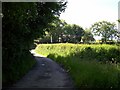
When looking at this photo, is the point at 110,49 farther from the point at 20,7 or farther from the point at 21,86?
the point at 20,7

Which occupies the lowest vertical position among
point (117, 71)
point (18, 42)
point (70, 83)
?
point (70, 83)

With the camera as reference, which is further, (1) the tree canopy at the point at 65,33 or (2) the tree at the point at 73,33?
(2) the tree at the point at 73,33

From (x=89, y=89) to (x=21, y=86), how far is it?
4.37 metres

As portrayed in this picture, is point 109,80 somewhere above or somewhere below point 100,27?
below

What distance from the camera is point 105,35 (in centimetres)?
11025

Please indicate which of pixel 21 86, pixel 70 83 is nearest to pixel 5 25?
pixel 21 86

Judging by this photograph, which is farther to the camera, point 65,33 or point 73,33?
point 73,33

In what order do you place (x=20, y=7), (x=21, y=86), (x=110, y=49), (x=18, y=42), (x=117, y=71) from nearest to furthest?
1. (x=20, y=7)
2. (x=117, y=71)
3. (x=21, y=86)
4. (x=18, y=42)
5. (x=110, y=49)

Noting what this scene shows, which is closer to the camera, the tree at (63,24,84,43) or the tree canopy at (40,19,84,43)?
the tree canopy at (40,19,84,43)

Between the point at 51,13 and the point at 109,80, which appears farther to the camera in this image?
the point at 51,13

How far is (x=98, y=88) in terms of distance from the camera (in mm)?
12125

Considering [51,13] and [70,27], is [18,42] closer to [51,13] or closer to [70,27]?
[51,13]

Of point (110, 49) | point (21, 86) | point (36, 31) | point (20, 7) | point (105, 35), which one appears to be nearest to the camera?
point (20, 7)

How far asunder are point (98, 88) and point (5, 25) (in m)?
6.38
